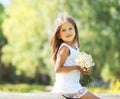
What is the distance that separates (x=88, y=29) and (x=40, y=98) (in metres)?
19.2

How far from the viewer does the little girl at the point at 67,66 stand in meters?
3.82

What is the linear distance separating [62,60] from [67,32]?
0.28m

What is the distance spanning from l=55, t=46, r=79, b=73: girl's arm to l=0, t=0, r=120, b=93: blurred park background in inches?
573

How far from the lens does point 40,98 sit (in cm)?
423

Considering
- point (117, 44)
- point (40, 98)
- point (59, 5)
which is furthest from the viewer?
point (59, 5)

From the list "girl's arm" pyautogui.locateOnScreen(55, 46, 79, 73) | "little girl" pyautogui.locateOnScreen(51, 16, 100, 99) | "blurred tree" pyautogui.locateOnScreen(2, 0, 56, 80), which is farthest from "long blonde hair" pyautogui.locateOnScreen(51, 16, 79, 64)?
A: "blurred tree" pyautogui.locateOnScreen(2, 0, 56, 80)

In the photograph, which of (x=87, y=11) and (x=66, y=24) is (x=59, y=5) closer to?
(x=87, y=11)

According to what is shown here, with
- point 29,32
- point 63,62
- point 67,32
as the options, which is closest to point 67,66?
point 63,62

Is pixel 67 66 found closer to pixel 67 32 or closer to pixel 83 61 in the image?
pixel 83 61

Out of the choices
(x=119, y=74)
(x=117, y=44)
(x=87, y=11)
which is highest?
(x=87, y=11)

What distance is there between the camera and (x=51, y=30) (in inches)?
1030

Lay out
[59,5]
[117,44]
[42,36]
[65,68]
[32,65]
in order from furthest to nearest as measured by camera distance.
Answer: [32,65], [42,36], [59,5], [117,44], [65,68]

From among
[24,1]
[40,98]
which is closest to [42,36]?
[24,1]

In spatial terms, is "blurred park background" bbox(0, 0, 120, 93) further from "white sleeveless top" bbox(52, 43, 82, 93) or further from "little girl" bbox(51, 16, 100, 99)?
"white sleeveless top" bbox(52, 43, 82, 93)
